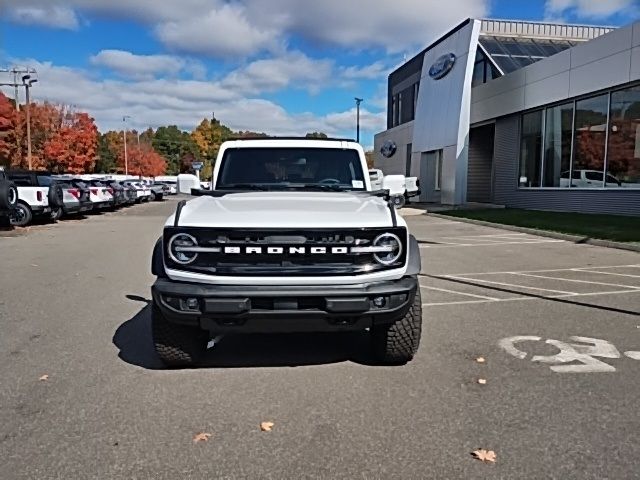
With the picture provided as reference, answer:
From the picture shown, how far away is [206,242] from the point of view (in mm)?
4199

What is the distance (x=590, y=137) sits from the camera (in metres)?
20.3

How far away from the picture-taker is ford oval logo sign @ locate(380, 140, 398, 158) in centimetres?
4652

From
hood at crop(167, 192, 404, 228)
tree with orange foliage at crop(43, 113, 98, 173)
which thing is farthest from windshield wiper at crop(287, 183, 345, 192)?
tree with orange foliage at crop(43, 113, 98, 173)

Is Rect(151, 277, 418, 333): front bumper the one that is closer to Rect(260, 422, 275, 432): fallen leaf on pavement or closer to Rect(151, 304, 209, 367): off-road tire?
Rect(151, 304, 209, 367): off-road tire

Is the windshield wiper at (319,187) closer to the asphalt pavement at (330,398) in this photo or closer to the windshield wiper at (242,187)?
the windshield wiper at (242,187)

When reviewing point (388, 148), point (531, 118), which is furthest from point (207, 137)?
point (531, 118)

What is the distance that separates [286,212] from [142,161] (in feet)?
327

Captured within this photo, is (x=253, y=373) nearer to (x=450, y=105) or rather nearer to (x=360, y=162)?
(x=360, y=162)

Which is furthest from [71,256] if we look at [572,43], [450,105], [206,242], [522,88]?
[572,43]

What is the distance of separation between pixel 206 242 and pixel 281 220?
56 centimetres

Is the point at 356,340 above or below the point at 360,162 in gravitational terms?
below

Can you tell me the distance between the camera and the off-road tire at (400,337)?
462 cm

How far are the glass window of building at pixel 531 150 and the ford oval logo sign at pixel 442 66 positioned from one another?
7.51 meters

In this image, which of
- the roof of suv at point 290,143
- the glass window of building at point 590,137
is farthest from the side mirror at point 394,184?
the glass window of building at point 590,137
